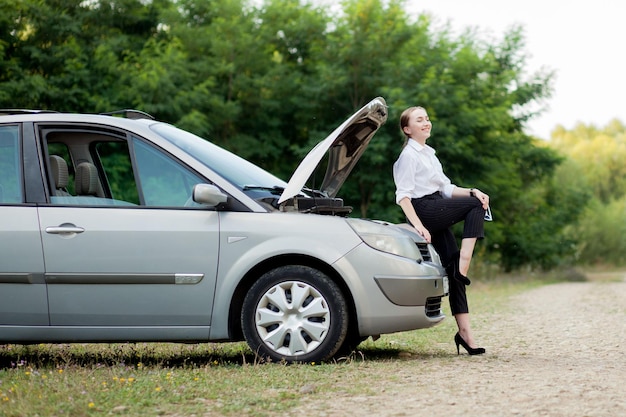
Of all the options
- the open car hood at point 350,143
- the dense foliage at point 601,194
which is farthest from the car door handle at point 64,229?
the dense foliage at point 601,194

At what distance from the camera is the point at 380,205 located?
27.9 meters

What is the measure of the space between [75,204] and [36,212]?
270mm

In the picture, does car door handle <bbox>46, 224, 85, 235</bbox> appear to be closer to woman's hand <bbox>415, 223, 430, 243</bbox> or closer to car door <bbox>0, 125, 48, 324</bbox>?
car door <bbox>0, 125, 48, 324</bbox>

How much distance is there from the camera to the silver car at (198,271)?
672cm

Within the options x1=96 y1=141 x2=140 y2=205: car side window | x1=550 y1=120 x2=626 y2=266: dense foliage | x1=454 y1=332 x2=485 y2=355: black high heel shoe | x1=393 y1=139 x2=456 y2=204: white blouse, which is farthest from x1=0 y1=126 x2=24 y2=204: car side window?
x1=550 y1=120 x2=626 y2=266: dense foliage

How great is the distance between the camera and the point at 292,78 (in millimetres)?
31344

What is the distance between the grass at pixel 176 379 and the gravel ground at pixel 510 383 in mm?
206

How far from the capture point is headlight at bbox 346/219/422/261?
22.5 ft

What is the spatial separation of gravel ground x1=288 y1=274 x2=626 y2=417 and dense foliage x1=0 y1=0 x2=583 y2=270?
1804cm

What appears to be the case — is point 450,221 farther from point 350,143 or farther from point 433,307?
point 350,143

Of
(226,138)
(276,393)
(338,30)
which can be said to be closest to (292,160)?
(226,138)

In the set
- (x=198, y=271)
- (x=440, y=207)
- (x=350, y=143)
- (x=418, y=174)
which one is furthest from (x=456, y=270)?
(x=198, y=271)

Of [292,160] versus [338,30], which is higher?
[338,30]

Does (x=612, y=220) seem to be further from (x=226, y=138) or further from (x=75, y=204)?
(x=75, y=204)
